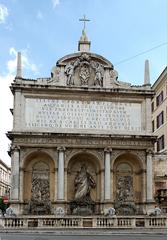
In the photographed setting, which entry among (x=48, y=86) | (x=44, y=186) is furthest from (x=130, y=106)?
(x=44, y=186)

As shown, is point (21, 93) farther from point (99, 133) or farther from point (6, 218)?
point (6, 218)

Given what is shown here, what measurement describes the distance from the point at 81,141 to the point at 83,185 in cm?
410

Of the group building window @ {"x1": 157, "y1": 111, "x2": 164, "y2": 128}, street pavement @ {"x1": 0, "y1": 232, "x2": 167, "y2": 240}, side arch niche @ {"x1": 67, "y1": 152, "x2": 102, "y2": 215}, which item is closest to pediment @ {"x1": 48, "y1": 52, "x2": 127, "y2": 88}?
side arch niche @ {"x1": 67, "y1": 152, "x2": 102, "y2": 215}

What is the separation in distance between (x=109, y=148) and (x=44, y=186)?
6.91m

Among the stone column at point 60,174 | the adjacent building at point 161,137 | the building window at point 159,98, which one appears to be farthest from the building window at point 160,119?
the stone column at point 60,174

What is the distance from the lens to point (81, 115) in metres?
45.9

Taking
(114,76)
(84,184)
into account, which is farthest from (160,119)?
(84,184)

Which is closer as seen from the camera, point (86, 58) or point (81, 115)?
point (81, 115)

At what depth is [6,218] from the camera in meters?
34.2

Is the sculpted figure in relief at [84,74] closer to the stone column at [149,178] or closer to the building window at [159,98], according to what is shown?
the stone column at [149,178]

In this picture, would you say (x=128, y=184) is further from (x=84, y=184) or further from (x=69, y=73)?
(x=69, y=73)

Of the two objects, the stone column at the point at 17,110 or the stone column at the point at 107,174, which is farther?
the stone column at the point at 17,110

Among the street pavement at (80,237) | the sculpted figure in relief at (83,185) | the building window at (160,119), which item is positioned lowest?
the street pavement at (80,237)

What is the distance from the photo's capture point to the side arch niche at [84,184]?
44.3m
